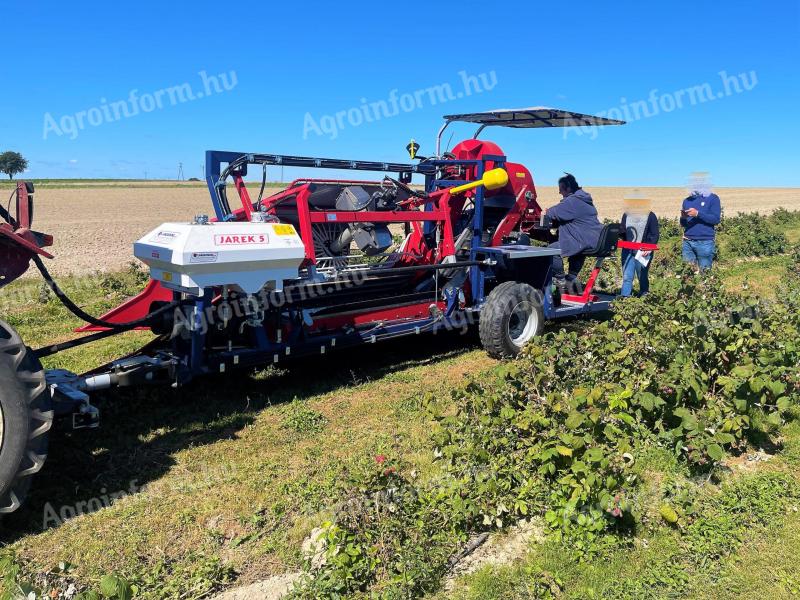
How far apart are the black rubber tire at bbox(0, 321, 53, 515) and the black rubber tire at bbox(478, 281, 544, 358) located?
4.34 metres

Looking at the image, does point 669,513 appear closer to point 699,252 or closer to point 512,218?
point 512,218

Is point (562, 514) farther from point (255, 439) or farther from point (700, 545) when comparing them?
point (255, 439)

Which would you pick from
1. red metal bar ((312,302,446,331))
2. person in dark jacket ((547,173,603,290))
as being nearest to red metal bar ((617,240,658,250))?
person in dark jacket ((547,173,603,290))

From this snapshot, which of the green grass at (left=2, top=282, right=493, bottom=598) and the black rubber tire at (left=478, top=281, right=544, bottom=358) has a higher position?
the black rubber tire at (left=478, top=281, right=544, bottom=358)

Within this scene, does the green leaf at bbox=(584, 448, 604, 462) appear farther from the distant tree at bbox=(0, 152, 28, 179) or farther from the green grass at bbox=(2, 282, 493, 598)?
the distant tree at bbox=(0, 152, 28, 179)

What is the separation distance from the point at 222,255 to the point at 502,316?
10.5ft

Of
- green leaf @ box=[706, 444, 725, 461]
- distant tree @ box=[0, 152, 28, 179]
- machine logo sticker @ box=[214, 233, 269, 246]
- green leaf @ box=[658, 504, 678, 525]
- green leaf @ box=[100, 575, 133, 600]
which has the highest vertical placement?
distant tree @ box=[0, 152, 28, 179]

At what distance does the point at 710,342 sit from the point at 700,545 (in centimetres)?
186

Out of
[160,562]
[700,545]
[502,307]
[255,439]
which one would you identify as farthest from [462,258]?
[160,562]

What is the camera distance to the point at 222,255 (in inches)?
179

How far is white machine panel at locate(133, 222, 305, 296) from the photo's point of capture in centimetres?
445

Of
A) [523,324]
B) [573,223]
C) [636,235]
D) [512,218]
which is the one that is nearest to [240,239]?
[523,324]

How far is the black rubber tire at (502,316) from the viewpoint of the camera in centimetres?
661

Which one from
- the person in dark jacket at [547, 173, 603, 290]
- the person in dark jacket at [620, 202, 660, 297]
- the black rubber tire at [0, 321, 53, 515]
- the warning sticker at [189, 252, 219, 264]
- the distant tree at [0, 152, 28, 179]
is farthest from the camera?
the distant tree at [0, 152, 28, 179]
